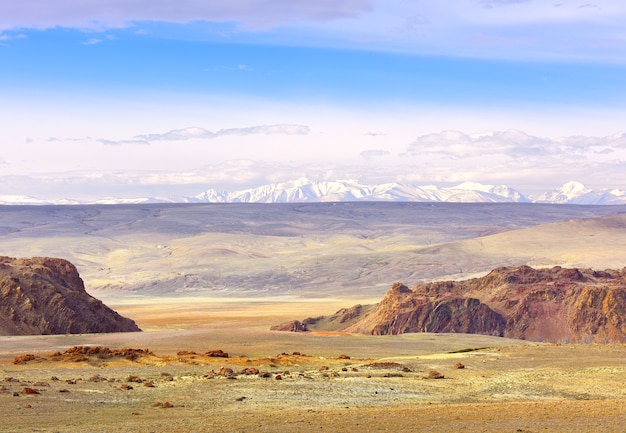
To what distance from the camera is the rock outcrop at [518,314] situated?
64562 millimetres

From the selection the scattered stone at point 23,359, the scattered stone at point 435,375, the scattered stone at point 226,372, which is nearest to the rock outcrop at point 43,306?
the scattered stone at point 23,359

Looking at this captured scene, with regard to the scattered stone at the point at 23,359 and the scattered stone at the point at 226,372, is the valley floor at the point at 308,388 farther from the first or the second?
the scattered stone at the point at 23,359

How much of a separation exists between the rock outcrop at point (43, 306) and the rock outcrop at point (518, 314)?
18.9 metres

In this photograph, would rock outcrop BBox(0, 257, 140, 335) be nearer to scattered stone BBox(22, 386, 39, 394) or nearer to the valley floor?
the valley floor

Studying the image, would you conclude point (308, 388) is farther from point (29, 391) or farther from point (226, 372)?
point (29, 391)

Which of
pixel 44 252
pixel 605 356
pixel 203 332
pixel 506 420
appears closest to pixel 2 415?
pixel 506 420

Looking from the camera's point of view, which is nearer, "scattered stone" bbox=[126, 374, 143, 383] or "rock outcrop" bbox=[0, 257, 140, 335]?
"scattered stone" bbox=[126, 374, 143, 383]

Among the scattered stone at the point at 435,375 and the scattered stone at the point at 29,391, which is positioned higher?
the scattered stone at the point at 29,391

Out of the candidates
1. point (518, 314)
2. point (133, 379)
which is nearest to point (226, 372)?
point (133, 379)

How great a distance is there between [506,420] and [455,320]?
43.7 m

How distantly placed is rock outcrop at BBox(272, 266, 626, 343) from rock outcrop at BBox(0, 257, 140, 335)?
1892cm

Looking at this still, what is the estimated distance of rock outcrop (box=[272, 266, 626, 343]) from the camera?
64562 millimetres

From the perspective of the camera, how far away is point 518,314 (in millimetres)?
67500

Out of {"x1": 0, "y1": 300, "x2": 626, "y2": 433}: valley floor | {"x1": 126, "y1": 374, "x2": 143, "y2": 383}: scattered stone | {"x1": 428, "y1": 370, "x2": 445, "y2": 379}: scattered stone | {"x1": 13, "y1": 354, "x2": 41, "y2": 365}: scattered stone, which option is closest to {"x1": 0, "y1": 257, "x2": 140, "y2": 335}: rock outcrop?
{"x1": 0, "y1": 300, "x2": 626, "y2": 433}: valley floor
